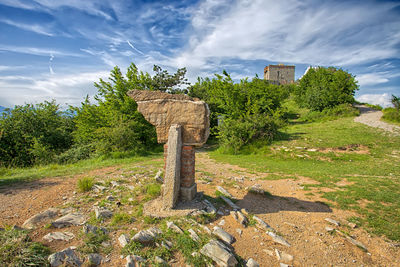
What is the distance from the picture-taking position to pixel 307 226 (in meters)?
4.27

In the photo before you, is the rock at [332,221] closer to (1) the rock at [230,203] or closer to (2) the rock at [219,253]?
(1) the rock at [230,203]

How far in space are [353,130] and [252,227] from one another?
49.8 ft

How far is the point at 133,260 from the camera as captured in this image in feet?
9.50

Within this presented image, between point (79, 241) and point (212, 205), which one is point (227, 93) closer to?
point (212, 205)

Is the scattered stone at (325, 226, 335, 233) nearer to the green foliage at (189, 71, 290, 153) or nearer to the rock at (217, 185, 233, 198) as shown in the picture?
the rock at (217, 185, 233, 198)

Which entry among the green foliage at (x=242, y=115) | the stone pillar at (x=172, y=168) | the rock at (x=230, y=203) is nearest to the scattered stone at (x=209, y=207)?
the rock at (x=230, y=203)

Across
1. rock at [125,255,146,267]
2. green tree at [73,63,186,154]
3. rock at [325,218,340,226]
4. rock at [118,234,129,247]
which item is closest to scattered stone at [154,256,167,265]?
rock at [125,255,146,267]

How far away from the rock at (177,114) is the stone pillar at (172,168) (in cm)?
27

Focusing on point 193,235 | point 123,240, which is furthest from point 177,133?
point 123,240


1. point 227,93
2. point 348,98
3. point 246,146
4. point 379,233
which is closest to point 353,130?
point 246,146

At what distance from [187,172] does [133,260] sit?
208 centimetres

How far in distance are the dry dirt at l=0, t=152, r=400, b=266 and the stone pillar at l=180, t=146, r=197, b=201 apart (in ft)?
3.05

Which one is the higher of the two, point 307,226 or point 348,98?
Result: point 348,98

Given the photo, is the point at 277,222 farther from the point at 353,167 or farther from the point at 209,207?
the point at 353,167
